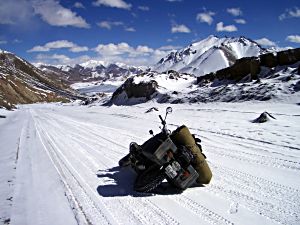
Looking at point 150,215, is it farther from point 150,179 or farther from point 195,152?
point 195,152

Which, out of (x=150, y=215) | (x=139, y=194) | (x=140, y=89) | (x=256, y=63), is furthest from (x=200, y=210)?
(x=140, y=89)

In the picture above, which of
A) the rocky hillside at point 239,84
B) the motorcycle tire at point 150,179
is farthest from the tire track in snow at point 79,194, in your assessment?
the rocky hillside at point 239,84

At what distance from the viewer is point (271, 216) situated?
236 inches

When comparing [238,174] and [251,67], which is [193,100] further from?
[238,174]

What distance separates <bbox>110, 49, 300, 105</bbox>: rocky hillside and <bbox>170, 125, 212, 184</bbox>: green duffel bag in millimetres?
23157

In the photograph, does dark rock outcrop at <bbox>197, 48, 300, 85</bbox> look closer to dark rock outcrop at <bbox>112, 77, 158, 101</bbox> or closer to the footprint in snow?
dark rock outcrop at <bbox>112, 77, 158, 101</bbox>

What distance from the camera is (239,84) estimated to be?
38.3 meters

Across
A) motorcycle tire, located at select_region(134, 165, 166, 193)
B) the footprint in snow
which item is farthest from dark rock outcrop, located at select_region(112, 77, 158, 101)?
the footprint in snow

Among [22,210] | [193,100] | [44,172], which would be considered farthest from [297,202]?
[193,100]

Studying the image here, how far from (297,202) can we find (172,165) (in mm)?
2512

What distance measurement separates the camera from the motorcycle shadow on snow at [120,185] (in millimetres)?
7686

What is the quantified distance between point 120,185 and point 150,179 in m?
1.31

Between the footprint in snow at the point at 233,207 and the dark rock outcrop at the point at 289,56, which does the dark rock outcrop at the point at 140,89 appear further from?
the footprint in snow at the point at 233,207

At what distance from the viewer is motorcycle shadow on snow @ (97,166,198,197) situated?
7686mm
